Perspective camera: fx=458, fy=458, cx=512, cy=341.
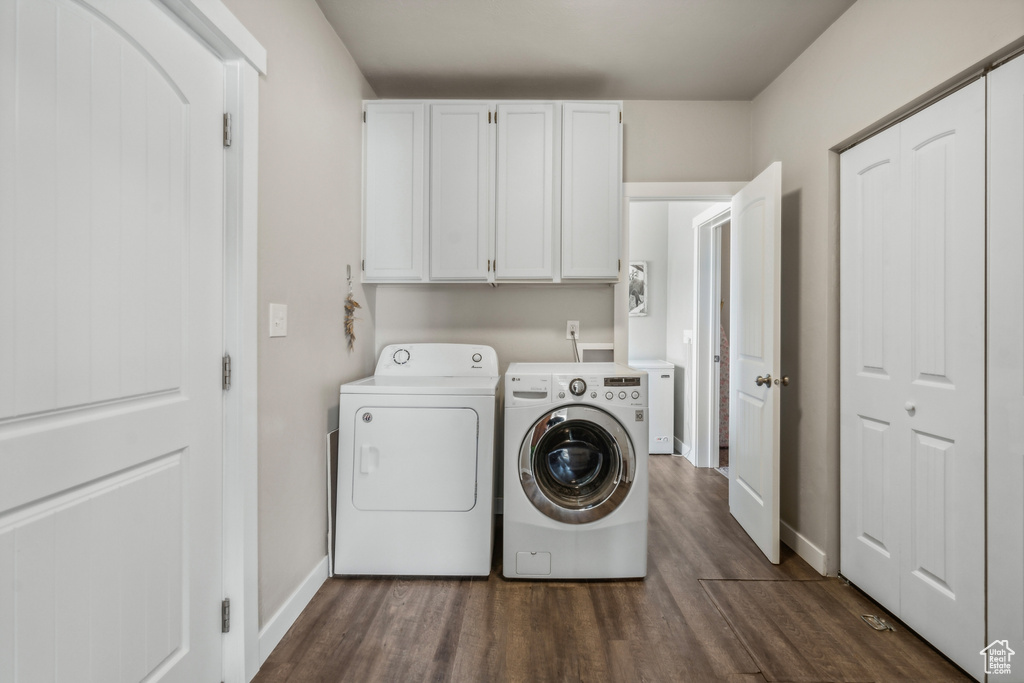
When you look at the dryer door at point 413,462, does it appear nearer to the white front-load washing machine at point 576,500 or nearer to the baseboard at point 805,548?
the white front-load washing machine at point 576,500

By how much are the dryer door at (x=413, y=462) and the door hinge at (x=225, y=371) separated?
70cm

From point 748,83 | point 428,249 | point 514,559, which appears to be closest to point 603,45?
point 748,83

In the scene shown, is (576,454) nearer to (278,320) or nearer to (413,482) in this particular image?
(413,482)

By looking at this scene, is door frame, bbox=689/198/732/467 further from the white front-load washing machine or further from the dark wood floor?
the white front-load washing machine

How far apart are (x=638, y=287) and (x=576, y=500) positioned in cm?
269

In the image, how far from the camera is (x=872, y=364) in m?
1.87

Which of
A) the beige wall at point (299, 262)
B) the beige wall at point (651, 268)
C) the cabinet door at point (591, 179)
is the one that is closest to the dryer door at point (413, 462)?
the beige wall at point (299, 262)

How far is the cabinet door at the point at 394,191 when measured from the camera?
7.98ft

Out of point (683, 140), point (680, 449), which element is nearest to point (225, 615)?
point (683, 140)

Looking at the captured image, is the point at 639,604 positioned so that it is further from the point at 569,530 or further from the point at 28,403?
the point at 28,403

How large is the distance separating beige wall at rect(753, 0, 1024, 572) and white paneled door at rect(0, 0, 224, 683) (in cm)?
234

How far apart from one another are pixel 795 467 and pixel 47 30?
305cm

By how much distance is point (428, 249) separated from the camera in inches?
96.8

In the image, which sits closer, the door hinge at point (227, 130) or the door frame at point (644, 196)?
the door hinge at point (227, 130)
